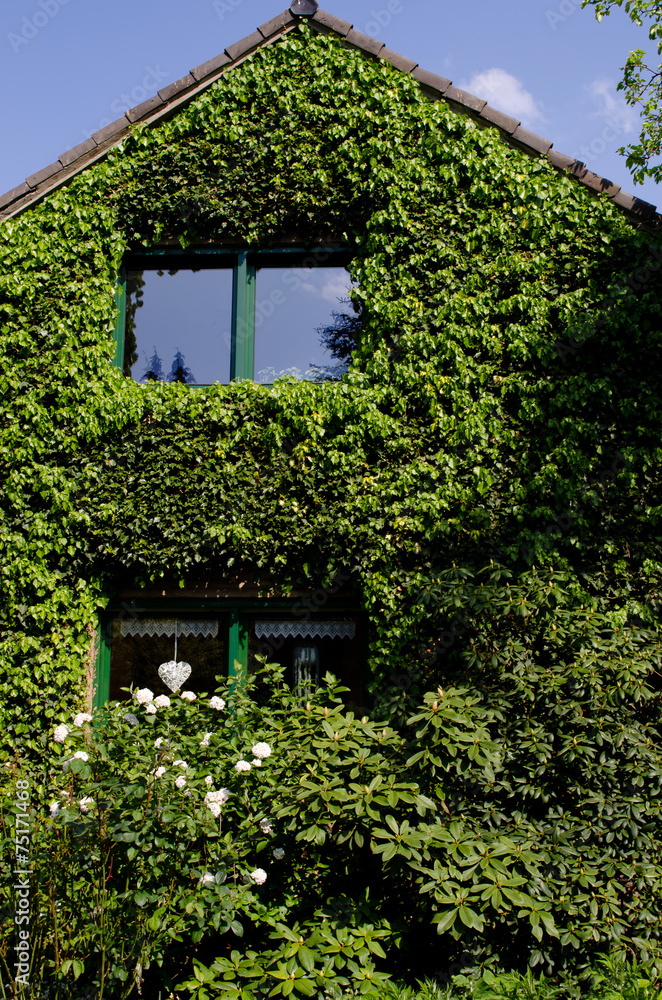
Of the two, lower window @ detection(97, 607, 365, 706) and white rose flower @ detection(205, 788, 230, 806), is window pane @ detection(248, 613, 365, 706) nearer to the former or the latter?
lower window @ detection(97, 607, 365, 706)

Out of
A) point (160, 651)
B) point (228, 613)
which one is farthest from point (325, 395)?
point (160, 651)

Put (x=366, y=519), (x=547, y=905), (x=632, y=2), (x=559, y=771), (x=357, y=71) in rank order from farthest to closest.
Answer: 1. (x=632, y=2)
2. (x=357, y=71)
3. (x=366, y=519)
4. (x=559, y=771)
5. (x=547, y=905)

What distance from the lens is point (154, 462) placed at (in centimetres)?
643

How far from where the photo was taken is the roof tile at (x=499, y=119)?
674 centimetres

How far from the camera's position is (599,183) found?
6641mm

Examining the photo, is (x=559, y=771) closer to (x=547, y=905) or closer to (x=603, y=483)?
(x=547, y=905)

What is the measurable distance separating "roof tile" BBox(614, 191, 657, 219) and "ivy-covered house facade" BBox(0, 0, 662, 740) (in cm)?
3

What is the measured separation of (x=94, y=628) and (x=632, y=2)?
31.0 feet

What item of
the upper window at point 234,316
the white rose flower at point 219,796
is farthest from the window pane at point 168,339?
the white rose flower at point 219,796

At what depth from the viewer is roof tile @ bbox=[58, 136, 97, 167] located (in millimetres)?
6969

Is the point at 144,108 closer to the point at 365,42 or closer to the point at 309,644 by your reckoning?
the point at 365,42

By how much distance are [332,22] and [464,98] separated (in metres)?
1.59

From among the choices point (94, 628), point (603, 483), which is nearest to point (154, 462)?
point (94, 628)

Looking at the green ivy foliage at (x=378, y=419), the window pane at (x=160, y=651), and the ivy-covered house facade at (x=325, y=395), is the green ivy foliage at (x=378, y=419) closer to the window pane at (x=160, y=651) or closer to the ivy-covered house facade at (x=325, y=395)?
the ivy-covered house facade at (x=325, y=395)
